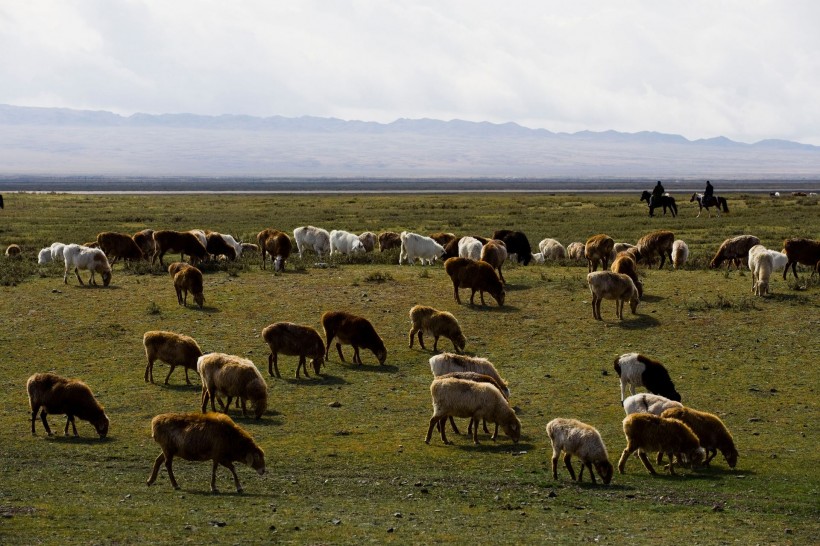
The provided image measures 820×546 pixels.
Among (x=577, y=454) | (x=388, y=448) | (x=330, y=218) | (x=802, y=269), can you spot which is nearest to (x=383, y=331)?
(x=388, y=448)

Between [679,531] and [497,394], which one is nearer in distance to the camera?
[679,531]

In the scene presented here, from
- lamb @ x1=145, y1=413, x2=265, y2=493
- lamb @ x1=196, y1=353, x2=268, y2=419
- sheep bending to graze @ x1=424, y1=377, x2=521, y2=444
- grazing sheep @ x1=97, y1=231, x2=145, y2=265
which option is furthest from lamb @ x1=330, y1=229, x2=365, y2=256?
lamb @ x1=145, y1=413, x2=265, y2=493

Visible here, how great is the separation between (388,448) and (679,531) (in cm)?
505

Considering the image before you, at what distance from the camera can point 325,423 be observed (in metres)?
16.7

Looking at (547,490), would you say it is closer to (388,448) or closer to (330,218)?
(388,448)

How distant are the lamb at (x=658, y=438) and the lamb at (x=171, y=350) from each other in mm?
8749

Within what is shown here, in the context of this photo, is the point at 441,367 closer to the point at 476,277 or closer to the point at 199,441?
the point at 199,441

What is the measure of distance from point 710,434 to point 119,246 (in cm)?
2211

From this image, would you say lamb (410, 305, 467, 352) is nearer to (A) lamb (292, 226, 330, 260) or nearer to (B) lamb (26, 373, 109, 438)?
(B) lamb (26, 373, 109, 438)

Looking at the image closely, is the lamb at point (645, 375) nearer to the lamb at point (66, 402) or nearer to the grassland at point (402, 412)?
the grassland at point (402, 412)

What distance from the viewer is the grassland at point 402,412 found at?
452 inches

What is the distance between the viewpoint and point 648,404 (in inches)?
631

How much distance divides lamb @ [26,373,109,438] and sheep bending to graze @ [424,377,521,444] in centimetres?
507

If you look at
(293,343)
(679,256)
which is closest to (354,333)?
(293,343)
